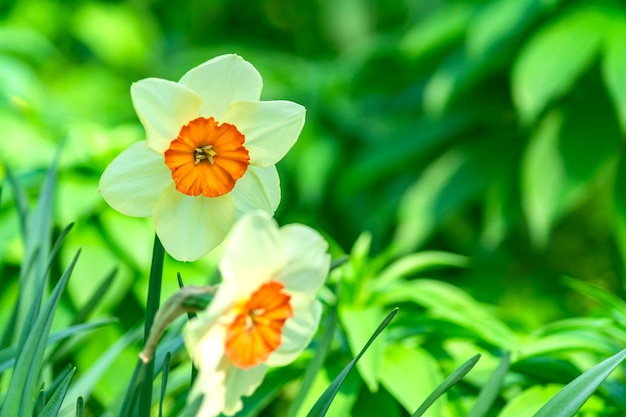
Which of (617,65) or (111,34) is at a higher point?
(617,65)

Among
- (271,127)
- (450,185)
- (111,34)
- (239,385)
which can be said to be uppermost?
(271,127)

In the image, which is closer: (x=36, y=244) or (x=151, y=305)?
(x=151, y=305)

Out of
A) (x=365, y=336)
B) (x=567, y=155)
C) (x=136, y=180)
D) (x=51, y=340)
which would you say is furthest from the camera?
(x=567, y=155)

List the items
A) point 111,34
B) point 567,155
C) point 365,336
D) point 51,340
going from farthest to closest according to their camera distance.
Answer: point 111,34
point 567,155
point 365,336
point 51,340

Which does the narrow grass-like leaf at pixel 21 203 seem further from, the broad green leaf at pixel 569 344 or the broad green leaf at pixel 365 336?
the broad green leaf at pixel 569 344

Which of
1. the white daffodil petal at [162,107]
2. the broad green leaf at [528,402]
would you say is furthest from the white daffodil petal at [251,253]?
the broad green leaf at [528,402]

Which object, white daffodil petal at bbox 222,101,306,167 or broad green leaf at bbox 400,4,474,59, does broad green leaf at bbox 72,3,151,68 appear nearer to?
broad green leaf at bbox 400,4,474,59

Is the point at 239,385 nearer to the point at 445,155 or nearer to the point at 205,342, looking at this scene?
the point at 205,342

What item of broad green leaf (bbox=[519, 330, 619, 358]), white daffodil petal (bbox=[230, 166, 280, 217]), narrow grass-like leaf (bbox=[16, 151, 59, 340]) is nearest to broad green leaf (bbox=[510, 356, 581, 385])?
broad green leaf (bbox=[519, 330, 619, 358])

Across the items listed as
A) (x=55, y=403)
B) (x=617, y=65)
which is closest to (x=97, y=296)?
(x=55, y=403)
